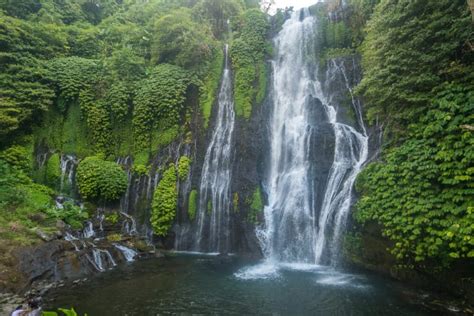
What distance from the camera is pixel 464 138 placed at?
726cm

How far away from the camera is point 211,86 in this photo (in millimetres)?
17641

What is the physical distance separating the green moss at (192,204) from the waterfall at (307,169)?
10.5 ft

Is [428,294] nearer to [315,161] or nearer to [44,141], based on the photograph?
[315,161]

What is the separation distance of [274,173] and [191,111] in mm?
5703

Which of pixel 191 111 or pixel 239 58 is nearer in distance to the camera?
pixel 191 111

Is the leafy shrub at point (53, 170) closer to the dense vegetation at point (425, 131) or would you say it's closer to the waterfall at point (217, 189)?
the waterfall at point (217, 189)

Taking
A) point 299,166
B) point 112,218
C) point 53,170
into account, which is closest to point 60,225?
point 112,218

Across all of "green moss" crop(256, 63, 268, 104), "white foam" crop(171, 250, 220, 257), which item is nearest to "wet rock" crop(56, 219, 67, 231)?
"white foam" crop(171, 250, 220, 257)

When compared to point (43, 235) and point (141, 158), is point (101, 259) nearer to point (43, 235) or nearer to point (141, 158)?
point (43, 235)

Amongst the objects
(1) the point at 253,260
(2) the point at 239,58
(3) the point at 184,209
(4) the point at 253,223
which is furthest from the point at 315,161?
(2) the point at 239,58

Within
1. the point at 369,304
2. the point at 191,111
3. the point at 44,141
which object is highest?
the point at 191,111

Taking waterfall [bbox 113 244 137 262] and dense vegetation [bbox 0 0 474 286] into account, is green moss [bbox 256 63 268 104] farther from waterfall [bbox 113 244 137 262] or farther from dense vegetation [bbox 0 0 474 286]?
waterfall [bbox 113 244 137 262]

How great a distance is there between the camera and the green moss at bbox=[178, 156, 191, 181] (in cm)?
1501

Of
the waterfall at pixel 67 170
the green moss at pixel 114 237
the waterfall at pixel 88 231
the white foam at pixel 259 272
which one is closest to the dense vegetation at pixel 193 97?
the waterfall at pixel 67 170
